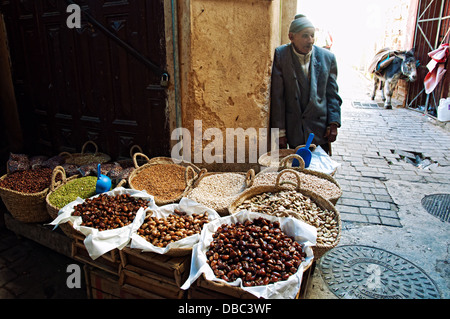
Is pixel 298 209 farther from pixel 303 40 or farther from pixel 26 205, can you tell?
pixel 26 205

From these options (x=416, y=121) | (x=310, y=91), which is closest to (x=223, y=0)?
(x=310, y=91)

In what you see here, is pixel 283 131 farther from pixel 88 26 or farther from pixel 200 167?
pixel 88 26

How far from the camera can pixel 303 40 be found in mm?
3945

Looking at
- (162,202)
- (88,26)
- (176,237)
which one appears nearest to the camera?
(176,237)

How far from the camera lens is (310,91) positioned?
4.12 meters

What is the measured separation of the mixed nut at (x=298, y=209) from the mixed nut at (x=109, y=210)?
0.92 metres

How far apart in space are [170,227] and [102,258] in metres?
0.61

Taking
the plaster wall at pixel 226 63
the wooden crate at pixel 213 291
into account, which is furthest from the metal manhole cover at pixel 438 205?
the wooden crate at pixel 213 291

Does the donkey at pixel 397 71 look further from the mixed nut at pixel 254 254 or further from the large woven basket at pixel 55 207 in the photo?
the large woven basket at pixel 55 207

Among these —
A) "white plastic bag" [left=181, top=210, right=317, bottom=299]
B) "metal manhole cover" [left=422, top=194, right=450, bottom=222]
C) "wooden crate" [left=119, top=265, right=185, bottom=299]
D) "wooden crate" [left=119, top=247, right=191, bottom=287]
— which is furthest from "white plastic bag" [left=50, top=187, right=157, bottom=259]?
"metal manhole cover" [left=422, top=194, right=450, bottom=222]

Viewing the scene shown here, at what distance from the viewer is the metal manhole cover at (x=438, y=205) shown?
4.00 meters

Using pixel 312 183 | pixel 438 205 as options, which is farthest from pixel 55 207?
pixel 438 205

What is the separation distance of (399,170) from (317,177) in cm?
282

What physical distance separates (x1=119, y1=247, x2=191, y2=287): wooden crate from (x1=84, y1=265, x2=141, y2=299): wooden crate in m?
0.25
